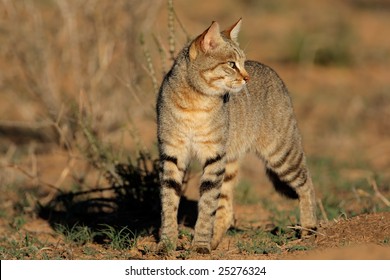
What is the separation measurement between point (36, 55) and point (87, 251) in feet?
13.0

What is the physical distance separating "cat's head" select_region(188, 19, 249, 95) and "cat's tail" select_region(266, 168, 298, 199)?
1.30 meters

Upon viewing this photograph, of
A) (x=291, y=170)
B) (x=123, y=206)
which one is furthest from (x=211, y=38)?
(x=123, y=206)

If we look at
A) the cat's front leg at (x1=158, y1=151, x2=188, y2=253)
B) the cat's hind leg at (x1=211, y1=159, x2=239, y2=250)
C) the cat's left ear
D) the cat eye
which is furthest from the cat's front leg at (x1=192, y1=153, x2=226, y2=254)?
the cat's left ear

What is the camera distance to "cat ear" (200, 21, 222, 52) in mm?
5613

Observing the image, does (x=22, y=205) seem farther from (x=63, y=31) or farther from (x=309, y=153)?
(x=309, y=153)

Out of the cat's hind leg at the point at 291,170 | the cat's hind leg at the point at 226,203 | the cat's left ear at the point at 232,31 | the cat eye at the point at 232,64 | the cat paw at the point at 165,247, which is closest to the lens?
the cat paw at the point at 165,247

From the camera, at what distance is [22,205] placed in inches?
302

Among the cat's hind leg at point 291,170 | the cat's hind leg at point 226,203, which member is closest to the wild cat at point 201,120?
the cat's hind leg at point 226,203

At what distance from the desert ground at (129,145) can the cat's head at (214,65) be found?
726mm

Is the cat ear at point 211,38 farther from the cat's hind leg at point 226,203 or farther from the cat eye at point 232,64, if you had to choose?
the cat's hind leg at point 226,203

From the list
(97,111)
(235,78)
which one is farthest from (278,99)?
(97,111)

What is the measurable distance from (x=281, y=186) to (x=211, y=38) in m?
1.67

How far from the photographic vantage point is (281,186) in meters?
6.70

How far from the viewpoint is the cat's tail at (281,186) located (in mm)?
6660
